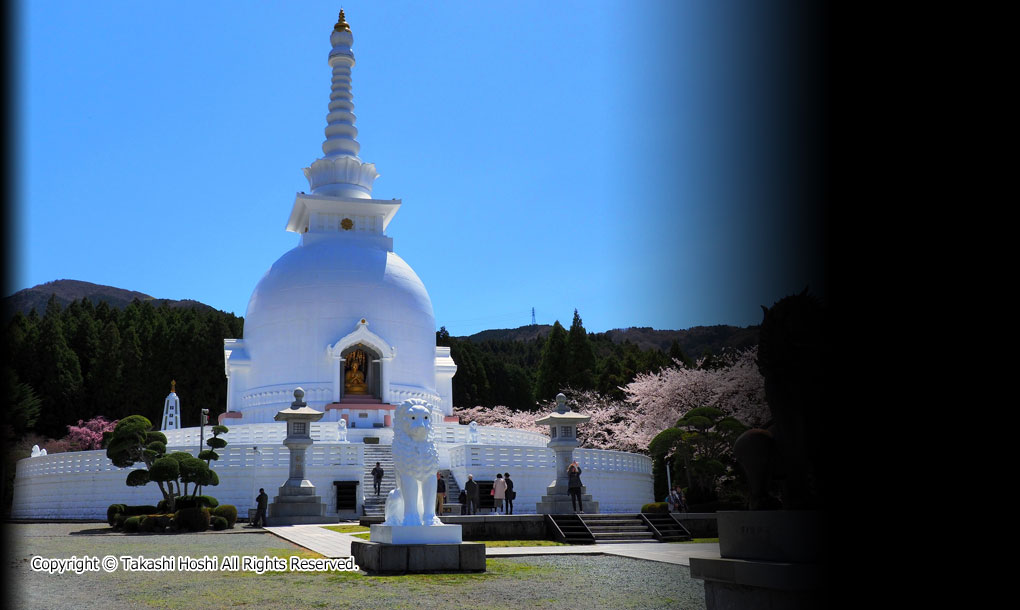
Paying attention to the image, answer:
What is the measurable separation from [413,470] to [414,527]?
3.74 ft

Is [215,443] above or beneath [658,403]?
beneath

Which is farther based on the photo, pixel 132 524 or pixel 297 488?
pixel 297 488

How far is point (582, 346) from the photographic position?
7375 cm

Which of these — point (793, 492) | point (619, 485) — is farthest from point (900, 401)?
point (619, 485)

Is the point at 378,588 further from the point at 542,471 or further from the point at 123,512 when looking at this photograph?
the point at 542,471

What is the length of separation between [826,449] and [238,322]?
82.2m

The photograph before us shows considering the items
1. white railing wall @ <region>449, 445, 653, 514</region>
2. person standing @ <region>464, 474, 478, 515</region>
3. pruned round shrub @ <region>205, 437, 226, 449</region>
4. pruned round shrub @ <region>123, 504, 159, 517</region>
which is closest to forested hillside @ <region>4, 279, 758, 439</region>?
white railing wall @ <region>449, 445, 653, 514</region>

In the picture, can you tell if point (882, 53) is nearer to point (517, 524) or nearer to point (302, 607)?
point (302, 607)

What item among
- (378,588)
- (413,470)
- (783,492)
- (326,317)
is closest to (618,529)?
(413,470)

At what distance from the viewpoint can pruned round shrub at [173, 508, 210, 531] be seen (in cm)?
2552

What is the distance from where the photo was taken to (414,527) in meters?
14.4

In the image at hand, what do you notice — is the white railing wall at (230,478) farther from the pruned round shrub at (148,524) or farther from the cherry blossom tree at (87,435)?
the cherry blossom tree at (87,435)

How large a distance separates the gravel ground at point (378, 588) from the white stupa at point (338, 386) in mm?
Answer: 16223

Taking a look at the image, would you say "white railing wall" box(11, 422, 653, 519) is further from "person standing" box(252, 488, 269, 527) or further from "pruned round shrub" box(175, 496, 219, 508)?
"person standing" box(252, 488, 269, 527)
